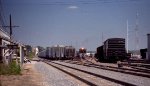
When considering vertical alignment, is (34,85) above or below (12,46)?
below

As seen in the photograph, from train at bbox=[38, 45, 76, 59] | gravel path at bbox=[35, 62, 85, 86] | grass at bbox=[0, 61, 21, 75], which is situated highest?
train at bbox=[38, 45, 76, 59]

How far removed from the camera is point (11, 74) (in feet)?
82.6

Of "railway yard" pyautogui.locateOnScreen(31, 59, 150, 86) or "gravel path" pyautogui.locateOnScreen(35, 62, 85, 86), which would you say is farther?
"gravel path" pyautogui.locateOnScreen(35, 62, 85, 86)

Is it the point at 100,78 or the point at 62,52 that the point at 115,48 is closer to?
the point at 62,52

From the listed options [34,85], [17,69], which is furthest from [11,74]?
[34,85]

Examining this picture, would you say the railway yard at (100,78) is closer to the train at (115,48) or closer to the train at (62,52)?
the train at (115,48)

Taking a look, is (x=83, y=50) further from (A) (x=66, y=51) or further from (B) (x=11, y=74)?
(B) (x=11, y=74)

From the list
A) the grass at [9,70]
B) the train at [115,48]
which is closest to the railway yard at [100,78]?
the grass at [9,70]

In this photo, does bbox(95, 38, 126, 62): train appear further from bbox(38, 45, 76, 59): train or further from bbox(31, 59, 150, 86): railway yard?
bbox(38, 45, 76, 59): train

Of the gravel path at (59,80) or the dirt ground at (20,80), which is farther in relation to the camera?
the gravel path at (59,80)

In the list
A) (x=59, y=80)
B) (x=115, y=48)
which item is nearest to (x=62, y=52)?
(x=115, y=48)

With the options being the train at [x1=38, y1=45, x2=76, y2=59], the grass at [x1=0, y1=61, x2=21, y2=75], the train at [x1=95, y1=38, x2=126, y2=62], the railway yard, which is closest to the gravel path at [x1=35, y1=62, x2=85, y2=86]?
the railway yard

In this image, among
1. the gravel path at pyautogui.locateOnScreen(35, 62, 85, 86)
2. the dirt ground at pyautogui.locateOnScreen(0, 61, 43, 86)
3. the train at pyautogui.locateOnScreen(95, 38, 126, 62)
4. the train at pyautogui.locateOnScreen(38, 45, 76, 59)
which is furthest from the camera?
the train at pyautogui.locateOnScreen(38, 45, 76, 59)

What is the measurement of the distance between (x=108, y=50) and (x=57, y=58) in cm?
2785
